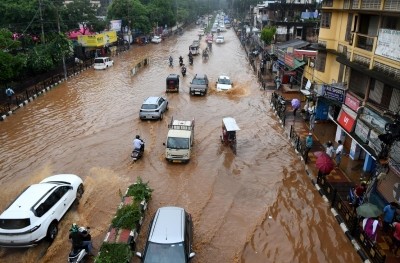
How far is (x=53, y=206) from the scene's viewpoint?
13.2 metres

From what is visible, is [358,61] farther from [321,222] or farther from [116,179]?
[116,179]

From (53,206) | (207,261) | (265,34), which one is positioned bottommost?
(207,261)

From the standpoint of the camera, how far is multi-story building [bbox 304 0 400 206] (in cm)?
1459

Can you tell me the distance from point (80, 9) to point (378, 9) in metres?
47.5

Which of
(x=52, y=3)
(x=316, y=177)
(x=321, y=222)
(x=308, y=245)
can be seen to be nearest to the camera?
(x=308, y=245)

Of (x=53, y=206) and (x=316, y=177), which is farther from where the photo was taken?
(x=316, y=177)

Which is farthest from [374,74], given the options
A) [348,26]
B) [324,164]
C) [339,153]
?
[348,26]

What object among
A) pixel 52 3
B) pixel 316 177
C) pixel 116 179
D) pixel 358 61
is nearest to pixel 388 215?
pixel 316 177

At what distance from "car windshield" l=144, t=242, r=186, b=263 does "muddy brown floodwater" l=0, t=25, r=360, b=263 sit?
5.74ft

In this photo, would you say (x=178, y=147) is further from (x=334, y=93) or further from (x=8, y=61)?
(x=8, y=61)

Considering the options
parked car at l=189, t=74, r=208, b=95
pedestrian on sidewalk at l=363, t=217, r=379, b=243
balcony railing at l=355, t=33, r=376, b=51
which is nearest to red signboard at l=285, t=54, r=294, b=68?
parked car at l=189, t=74, r=208, b=95

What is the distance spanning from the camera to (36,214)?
12.2 meters

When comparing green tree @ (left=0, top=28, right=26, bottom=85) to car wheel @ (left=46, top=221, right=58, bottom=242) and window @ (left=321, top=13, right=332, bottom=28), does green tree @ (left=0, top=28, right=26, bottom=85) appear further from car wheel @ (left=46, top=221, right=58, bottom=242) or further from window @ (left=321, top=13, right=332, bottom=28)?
window @ (left=321, top=13, right=332, bottom=28)

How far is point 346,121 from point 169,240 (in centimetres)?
1174
